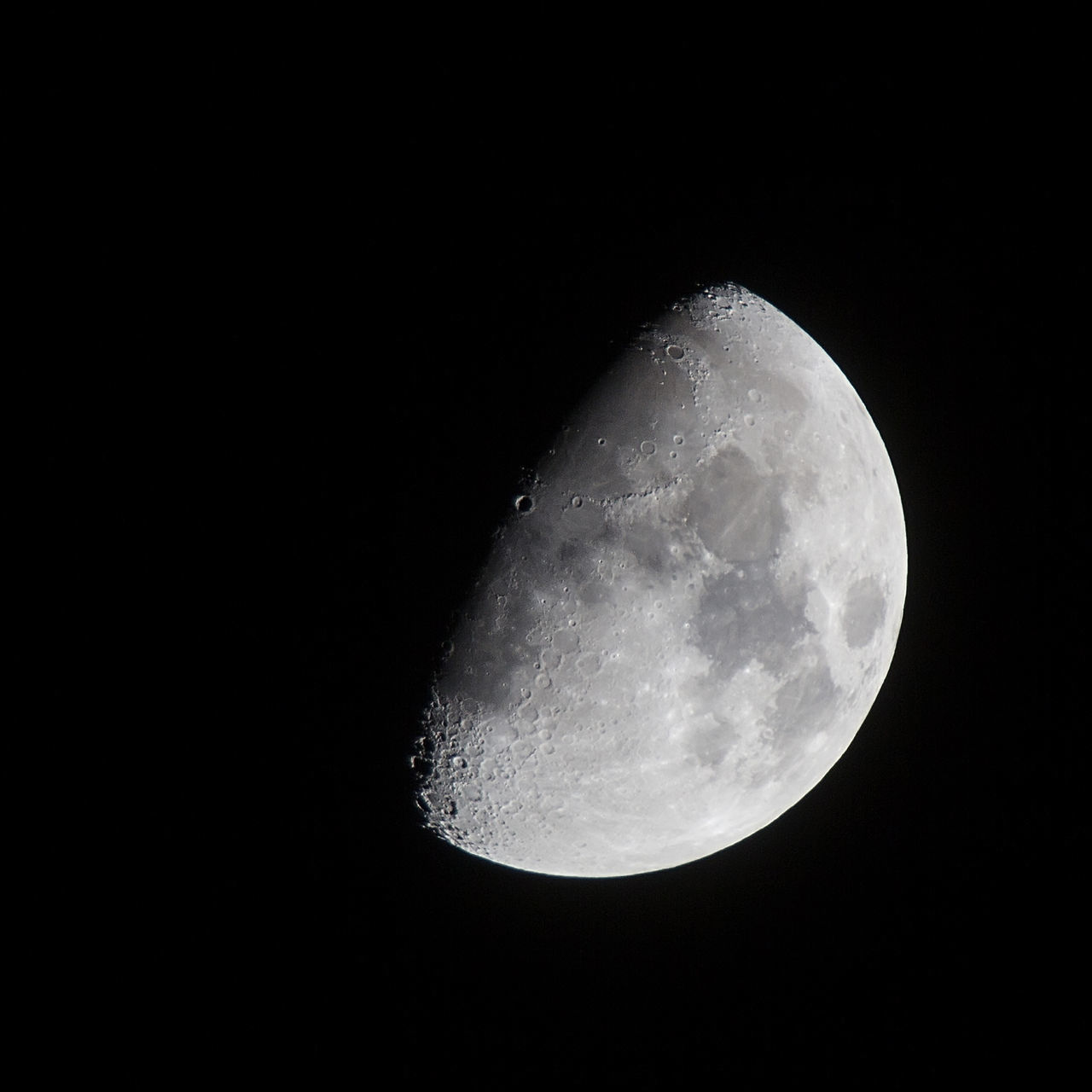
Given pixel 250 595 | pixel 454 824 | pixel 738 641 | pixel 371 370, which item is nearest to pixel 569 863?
pixel 454 824

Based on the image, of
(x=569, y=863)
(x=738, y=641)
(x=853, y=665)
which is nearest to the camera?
(x=738, y=641)

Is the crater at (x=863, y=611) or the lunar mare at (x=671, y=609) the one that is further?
the crater at (x=863, y=611)

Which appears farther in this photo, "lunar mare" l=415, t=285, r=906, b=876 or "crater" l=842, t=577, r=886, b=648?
"crater" l=842, t=577, r=886, b=648

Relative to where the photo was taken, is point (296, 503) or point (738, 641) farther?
point (738, 641)

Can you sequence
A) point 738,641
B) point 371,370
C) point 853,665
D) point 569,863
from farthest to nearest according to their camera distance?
point 569,863, point 853,665, point 738,641, point 371,370

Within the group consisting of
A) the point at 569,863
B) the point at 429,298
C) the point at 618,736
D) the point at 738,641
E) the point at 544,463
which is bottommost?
the point at 569,863

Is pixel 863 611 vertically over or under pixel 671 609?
over

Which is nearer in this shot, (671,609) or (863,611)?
(671,609)

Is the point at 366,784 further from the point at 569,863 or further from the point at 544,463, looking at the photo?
the point at 544,463
